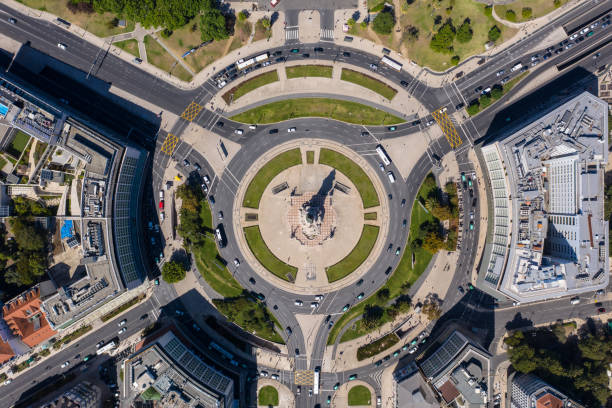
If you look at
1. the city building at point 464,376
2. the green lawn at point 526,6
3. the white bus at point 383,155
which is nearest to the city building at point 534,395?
the city building at point 464,376

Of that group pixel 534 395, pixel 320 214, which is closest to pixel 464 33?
pixel 320 214

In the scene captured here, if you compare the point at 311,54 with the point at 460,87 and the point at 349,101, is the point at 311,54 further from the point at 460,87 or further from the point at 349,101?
the point at 460,87

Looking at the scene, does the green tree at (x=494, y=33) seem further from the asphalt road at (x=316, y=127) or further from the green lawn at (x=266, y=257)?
the green lawn at (x=266, y=257)

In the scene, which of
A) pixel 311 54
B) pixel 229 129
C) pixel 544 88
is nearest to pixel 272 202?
pixel 229 129

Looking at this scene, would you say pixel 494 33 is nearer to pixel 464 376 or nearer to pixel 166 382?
pixel 464 376

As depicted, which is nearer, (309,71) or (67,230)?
(67,230)

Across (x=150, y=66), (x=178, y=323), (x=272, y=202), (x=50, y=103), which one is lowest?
(x=178, y=323)
